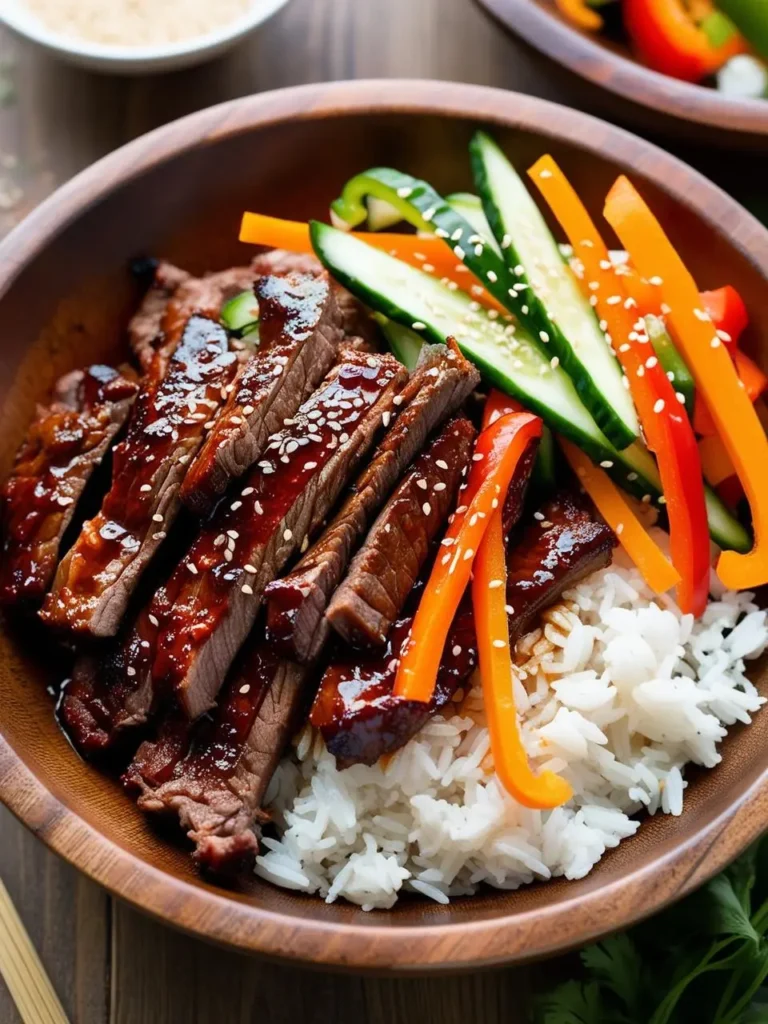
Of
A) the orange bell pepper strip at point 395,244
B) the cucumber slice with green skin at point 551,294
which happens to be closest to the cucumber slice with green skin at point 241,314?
the orange bell pepper strip at point 395,244

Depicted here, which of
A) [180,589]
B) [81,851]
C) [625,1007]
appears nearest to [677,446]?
[180,589]

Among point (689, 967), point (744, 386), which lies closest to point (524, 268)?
point (744, 386)

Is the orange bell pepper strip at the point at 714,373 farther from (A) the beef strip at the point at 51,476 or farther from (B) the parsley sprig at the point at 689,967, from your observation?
(A) the beef strip at the point at 51,476

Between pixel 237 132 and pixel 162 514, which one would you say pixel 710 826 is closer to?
pixel 162 514

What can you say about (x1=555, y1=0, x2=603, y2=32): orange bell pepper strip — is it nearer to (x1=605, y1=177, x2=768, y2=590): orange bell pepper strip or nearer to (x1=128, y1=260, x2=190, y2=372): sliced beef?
(x1=605, y1=177, x2=768, y2=590): orange bell pepper strip

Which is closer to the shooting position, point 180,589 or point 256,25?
point 180,589

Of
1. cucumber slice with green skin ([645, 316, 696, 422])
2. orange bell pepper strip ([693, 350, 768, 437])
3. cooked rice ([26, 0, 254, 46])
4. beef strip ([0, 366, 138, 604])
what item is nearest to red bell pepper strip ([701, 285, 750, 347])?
orange bell pepper strip ([693, 350, 768, 437])

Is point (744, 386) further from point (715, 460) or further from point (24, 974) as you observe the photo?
point (24, 974)
